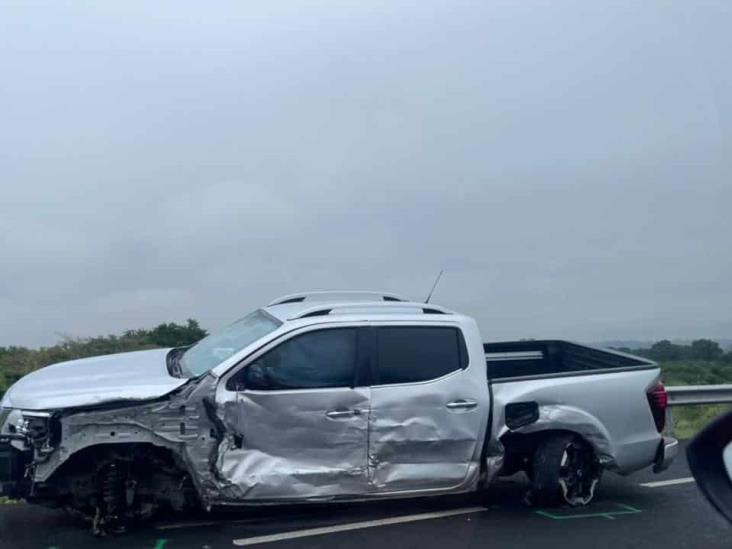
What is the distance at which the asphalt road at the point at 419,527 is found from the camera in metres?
7.50

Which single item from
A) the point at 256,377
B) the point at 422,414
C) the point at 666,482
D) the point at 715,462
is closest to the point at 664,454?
the point at 666,482

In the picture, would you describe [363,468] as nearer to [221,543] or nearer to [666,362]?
[221,543]

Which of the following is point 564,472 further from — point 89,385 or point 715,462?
point 715,462

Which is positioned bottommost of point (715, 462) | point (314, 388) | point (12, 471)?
point (12, 471)

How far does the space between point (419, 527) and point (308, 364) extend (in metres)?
1.59

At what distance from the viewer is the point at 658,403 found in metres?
9.02

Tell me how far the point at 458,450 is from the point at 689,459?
13.8 feet

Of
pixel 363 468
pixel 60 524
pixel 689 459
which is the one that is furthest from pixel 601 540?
pixel 60 524

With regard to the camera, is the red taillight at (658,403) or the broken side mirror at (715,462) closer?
the broken side mirror at (715,462)

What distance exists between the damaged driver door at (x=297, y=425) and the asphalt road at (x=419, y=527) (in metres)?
0.36

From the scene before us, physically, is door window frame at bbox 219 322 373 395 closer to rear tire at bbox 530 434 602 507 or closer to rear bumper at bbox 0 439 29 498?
rear bumper at bbox 0 439 29 498

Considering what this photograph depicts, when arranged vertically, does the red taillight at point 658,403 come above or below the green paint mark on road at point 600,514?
above

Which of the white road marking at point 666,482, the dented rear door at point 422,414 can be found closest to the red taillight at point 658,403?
the white road marking at point 666,482

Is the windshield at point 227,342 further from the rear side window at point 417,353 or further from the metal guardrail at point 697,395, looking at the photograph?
the metal guardrail at point 697,395
